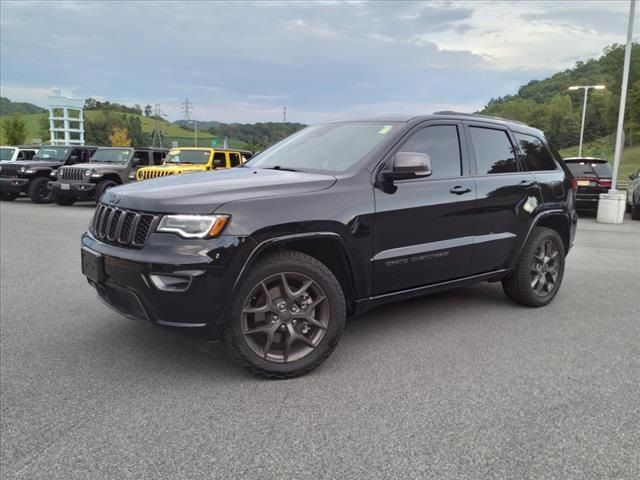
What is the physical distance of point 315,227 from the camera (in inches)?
132

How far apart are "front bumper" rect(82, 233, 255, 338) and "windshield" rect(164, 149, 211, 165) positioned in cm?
1242

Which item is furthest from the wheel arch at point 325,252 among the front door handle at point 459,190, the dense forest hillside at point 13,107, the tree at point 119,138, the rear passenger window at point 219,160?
the dense forest hillside at point 13,107

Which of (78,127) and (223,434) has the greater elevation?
(78,127)

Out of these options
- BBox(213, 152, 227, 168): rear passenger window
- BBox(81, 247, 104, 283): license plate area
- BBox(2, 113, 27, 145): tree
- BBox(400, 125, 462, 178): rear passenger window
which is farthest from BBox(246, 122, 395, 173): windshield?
BBox(2, 113, 27, 145): tree

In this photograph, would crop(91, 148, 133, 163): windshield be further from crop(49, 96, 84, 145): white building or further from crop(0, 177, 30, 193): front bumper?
crop(49, 96, 84, 145): white building

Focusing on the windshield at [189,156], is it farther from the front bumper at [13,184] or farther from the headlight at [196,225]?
the headlight at [196,225]

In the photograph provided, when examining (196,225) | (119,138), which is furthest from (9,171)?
(119,138)

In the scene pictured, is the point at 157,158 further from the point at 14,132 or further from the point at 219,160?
the point at 14,132

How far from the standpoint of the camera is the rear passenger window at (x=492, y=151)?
450 centimetres

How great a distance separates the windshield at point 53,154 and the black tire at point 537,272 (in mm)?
16657

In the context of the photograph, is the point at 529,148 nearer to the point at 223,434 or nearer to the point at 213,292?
the point at 213,292

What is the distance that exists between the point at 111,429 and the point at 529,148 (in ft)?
14.2

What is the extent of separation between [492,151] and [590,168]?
11.2 m

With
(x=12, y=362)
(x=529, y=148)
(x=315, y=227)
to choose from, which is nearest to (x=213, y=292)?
(x=315, y=227)
